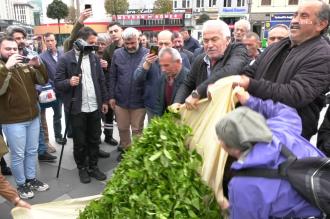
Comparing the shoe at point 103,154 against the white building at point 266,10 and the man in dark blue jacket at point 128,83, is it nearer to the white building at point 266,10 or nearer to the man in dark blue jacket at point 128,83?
the man in dark blue jacket at point 128,83

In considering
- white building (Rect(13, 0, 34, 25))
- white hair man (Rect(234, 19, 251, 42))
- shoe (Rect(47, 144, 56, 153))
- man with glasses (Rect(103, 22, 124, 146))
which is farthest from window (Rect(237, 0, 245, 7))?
white building (Rect(13, 0, 34, 25))

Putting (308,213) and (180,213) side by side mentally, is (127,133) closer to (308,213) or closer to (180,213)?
(180,213)

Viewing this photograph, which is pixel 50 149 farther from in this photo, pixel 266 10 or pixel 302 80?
pixel 266 10

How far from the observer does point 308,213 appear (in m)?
1.53

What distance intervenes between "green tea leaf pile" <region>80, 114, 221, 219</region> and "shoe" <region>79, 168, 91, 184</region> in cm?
196

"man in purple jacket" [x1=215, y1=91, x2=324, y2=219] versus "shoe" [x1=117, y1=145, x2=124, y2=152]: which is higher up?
"man in purple jacket" [x1=215, y1=91, x2=324, y2=219]

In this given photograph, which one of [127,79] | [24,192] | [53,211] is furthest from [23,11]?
[53,211]

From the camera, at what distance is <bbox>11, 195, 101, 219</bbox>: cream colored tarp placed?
288cm

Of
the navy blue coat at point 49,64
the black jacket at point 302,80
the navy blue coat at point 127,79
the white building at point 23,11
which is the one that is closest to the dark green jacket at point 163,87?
the navy blue coat at point 127,79

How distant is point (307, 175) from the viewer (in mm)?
1451

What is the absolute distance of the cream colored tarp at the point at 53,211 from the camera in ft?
9.44

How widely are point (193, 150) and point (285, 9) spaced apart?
38064 mm

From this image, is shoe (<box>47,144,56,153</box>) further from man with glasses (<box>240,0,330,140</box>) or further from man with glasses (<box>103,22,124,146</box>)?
man with glasses (<box>240,0,330,140</box>)

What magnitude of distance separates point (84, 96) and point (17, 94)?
2.59ft
